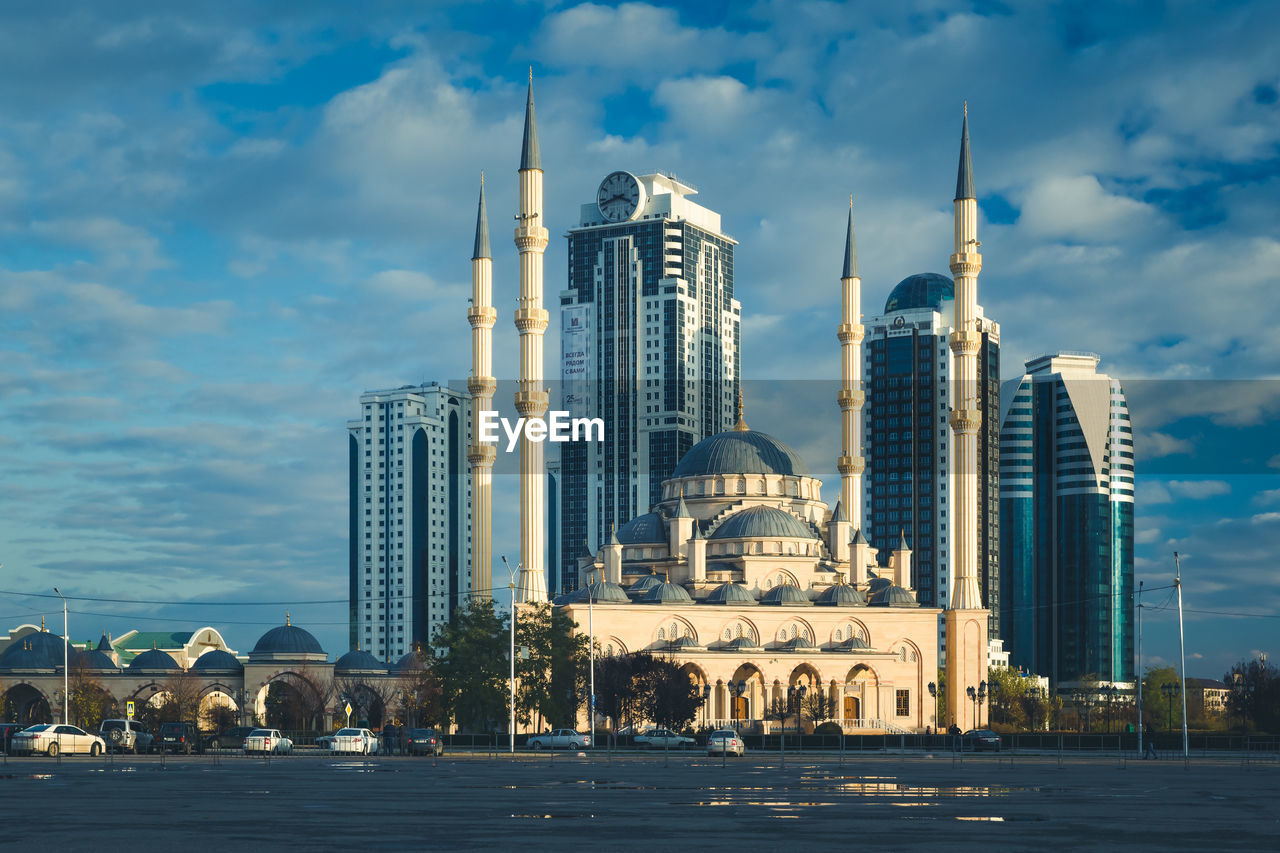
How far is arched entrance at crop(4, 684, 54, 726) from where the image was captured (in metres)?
106

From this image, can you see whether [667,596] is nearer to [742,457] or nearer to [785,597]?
[785,597]

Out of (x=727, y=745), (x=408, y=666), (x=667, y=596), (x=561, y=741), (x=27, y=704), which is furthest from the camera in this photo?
(x=408, y=666)

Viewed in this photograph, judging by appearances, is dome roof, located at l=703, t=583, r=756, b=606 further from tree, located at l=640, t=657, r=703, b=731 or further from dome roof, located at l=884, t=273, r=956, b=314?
dome roof, located at l=884, t=273, r=956, b=314

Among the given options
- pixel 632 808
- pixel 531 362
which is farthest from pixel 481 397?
pixel 632 808

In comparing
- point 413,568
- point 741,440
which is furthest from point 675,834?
point 413,568

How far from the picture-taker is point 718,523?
105m

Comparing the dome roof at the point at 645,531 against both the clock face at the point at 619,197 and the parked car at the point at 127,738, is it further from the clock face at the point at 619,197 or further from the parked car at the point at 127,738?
the clock face at the point at 619,197

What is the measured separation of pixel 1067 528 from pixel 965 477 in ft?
291

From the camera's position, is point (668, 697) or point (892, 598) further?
point (892, 598)

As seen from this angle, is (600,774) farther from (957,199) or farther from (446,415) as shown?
(446,415)

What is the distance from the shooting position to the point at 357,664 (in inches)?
4375

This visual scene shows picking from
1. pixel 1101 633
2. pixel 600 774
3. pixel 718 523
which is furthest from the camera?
pixel 1101 633

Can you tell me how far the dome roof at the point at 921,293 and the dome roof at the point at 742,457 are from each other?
64963mm

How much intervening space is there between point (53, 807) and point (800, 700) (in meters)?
66.4
